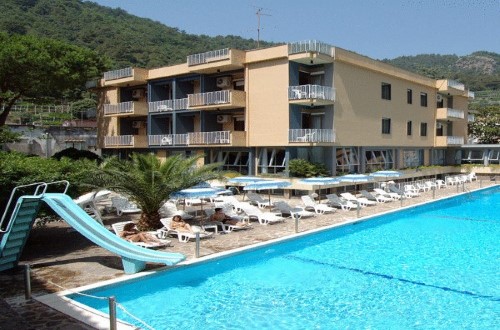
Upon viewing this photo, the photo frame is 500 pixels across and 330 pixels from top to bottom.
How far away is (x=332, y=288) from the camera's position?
10.6 m

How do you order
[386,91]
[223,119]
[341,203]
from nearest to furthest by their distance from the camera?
[341,203] → [223,119] → [386,91]

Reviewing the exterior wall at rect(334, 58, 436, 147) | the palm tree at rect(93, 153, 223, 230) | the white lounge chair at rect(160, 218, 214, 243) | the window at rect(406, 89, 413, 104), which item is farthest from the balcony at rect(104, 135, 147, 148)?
the white lounge chair at rect(160, 218, 214, 243)

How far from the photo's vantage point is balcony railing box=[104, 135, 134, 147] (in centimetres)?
3741

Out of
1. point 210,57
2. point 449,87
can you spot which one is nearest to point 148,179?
point 210,57

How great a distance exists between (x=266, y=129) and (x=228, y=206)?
38.0ft

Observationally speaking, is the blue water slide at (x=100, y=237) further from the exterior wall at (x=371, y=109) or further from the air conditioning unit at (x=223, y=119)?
the air conditioning unit at (x=223, y=119)

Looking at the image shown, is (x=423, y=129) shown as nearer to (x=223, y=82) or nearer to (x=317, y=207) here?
(x=223, y=82)

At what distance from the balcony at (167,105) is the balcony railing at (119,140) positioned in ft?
10.4

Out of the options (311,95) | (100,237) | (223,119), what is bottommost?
(100,237)

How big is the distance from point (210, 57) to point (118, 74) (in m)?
11.3

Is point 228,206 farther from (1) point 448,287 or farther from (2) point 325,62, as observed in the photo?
(2) point 325,62

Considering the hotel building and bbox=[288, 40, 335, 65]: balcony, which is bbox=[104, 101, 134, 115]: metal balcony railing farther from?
bbox=[288, 40, 335, 65]: balcony

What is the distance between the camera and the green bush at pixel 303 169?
26.7 meters

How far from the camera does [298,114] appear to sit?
91.4 feet
